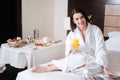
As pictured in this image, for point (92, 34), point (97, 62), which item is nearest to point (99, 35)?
point (92, 34)

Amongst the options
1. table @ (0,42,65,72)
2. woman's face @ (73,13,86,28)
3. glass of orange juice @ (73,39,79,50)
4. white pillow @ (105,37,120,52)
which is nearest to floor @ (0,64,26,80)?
table @ (0,42,65,72)

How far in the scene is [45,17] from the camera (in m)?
4.25

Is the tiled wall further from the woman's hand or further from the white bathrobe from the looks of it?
the woman's hand

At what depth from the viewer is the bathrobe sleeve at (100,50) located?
212 cm

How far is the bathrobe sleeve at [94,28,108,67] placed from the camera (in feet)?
6.94

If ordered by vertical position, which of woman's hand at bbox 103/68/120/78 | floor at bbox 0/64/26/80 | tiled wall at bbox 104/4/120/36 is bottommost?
floor at bbox 0/64/26/80

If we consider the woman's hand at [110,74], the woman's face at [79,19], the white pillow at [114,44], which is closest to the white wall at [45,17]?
the white pillow at [114,44]

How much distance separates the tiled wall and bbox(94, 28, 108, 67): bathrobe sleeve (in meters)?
1.06

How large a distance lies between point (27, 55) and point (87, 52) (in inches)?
35.7

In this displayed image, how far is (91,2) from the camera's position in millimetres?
3521

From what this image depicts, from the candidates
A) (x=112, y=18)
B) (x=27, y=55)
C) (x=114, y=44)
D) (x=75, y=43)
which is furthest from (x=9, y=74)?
(x=112, y=18)

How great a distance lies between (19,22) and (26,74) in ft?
6.37

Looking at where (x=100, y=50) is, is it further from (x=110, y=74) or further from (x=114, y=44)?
(x=114, y=44)

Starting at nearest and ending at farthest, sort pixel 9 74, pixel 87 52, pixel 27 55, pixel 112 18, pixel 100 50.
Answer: pixel 100 50, pixel 87 52, pixel 27 55, pixel 9 74, pixel 112 18
